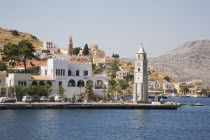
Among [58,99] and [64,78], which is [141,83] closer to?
[64,78]

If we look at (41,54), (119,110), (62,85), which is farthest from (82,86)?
(41,54)

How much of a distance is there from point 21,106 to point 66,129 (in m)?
26.1

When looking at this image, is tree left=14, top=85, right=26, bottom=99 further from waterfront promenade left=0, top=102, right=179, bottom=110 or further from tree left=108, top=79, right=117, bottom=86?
tree left=108, top=79, right=117, bottom=86

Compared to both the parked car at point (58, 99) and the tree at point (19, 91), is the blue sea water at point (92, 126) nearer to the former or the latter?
the tree at point (19, 91)

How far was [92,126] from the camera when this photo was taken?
203 ft

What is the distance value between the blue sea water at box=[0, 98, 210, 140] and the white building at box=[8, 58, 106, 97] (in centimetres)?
1332

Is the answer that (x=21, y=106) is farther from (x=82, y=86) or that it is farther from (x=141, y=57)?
(x=141, y=57)

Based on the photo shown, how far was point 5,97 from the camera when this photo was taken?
8706 centimetres

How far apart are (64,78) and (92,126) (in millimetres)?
33924

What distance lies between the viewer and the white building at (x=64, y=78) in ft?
301

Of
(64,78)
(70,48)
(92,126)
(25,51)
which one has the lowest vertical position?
(92,126)

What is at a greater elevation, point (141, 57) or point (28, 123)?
point (141, 57)

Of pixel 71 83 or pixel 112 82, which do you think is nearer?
pixel 71 83

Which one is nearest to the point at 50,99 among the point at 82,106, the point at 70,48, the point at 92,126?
the point at 82,106
